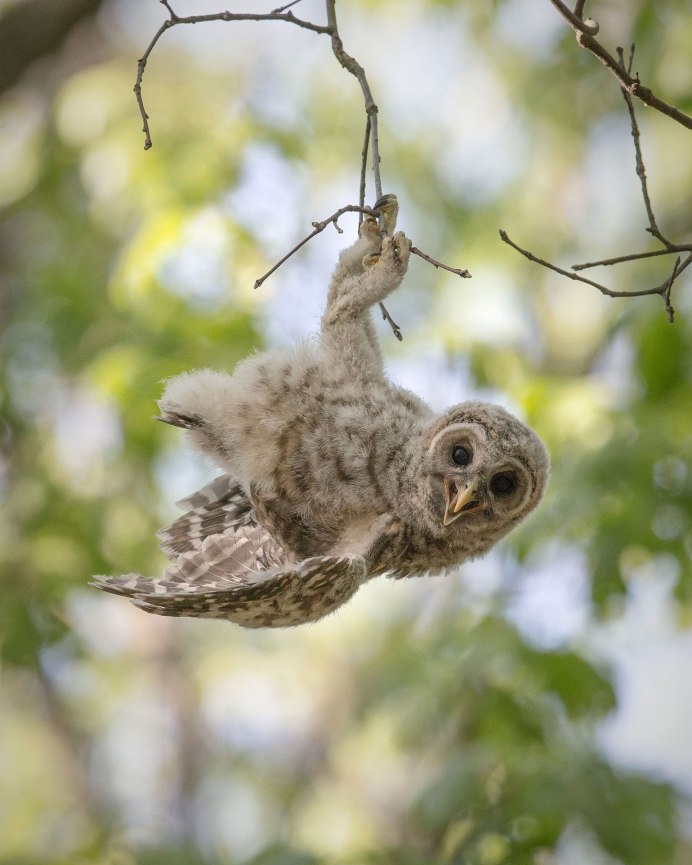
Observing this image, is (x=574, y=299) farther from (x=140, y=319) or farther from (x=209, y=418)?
(x=209, y=418)

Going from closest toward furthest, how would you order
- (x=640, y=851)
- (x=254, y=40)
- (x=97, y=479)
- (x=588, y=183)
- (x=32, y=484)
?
1. (x=640, y=851)
2. (x=32, y=484)
3. (x=97, y=479)
4. (x=588, y=183)
5. (x=254, y=40)

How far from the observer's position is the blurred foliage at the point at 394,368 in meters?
3.88

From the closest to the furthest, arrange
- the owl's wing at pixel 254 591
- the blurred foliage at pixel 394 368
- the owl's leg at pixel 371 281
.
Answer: the owl's wing at pixel 254 591 → the owl's leg at pixel 371 281 → the blurred foliage at pixel 394 368

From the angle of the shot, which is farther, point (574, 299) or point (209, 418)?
point (574, 299)

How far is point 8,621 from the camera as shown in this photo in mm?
5066

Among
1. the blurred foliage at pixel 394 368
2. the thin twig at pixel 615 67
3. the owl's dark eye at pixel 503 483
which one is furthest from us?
the blurred foliage at pixel 394 368

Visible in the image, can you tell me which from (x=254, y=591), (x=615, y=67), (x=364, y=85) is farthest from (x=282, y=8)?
(x=254, y=591)

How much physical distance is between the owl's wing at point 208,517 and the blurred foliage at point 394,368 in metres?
0.45

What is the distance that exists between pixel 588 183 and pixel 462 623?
14.2 ft

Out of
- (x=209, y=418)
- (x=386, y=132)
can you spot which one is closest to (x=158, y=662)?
(x=386, y=132)

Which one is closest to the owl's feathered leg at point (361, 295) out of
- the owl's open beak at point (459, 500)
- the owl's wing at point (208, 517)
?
the owl's open beak at point (459, 500)

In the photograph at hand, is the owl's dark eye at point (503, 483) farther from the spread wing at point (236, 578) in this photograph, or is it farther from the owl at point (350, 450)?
the spread wing at point (236, 578)

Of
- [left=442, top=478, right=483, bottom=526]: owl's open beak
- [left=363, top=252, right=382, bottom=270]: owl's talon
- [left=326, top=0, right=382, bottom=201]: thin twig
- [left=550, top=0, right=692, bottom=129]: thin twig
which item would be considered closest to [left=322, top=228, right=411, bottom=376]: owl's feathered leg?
[left=363, top=252, right=382, bottom=270]: owl's talon

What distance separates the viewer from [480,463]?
237cm
